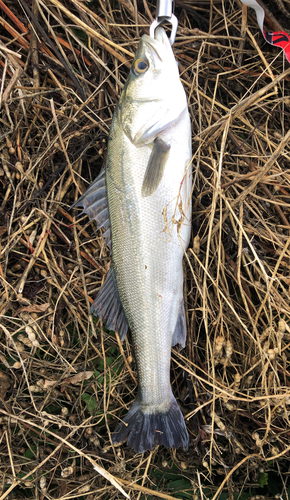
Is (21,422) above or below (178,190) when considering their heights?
below

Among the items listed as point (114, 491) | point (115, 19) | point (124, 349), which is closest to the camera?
point (114, 491)

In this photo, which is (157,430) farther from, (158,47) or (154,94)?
(158,47)

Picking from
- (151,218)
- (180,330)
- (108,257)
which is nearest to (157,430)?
(180,330)

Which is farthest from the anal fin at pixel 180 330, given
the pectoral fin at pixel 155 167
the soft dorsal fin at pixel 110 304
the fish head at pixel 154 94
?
the fish head at pixel 154 94

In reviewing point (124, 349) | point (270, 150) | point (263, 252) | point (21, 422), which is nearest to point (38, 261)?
point (124, 349)

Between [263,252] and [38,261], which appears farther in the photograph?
[38,261]

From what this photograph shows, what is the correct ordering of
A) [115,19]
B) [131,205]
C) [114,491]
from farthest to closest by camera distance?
[115,19]
[114,491]
[131,205]

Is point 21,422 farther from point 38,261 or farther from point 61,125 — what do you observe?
point 61,125
